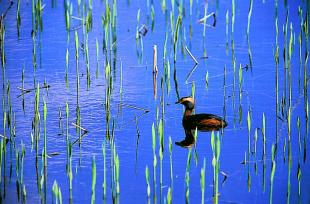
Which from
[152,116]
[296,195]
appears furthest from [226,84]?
[296,195]

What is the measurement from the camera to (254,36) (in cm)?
784

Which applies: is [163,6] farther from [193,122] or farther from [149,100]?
[193,122]

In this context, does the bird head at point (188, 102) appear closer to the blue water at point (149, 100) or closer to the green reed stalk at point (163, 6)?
the blue water at point (149, 100)

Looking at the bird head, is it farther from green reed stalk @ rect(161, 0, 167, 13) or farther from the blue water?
green reed stalk @ rect(161, 0, 167, 13)

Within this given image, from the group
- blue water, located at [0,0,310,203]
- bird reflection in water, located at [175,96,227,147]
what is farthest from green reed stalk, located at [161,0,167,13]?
bird reflection in water, located at [175,96,227,147]

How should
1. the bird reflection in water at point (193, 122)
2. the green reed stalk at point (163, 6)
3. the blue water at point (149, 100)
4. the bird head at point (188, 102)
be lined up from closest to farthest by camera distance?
1. the blue water at point (149, 100)
2. the bird reflection in water at point (193, 122)
3. the bird head at point (188, 102)
4. the green reed stalk at point (163, 6)

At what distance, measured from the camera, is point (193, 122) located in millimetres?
6129

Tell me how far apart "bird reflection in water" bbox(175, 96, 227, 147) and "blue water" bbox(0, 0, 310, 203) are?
0.19 ft

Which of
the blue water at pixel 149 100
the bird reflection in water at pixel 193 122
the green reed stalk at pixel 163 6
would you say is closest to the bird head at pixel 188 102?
the bird reflection in water at pixel 193 122

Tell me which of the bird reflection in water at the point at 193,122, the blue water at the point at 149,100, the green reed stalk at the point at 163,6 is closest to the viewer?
the blue water at the point at 149,100

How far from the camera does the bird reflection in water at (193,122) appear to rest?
19.1ft

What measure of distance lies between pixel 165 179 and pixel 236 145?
29.3 inches

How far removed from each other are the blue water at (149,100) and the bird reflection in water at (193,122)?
0.19 feet

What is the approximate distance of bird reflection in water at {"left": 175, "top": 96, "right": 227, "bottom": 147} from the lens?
229 inches
